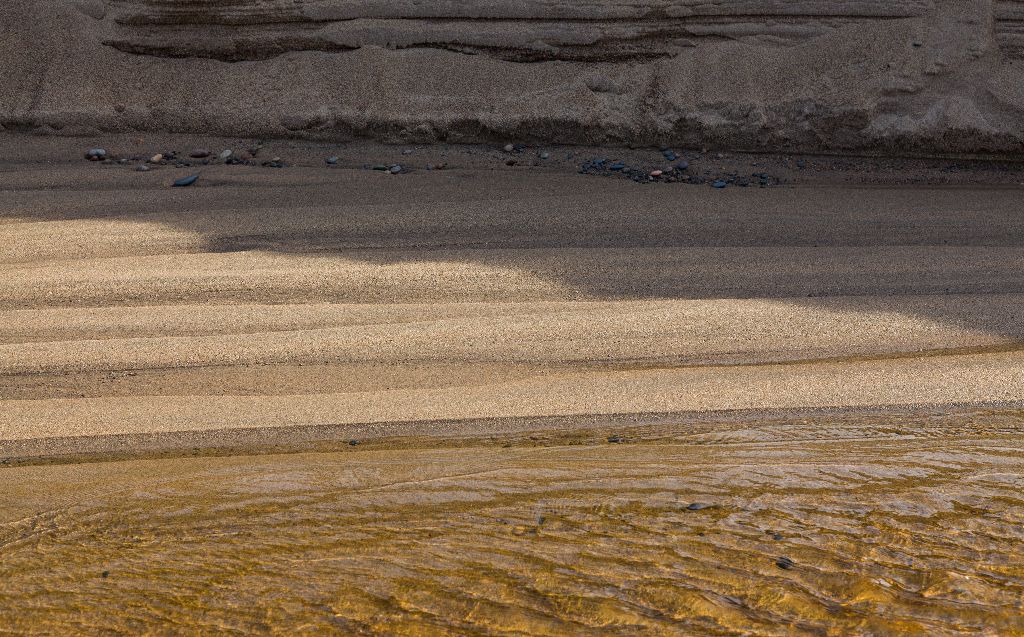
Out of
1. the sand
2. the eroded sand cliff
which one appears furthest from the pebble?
the eroded sand cliff

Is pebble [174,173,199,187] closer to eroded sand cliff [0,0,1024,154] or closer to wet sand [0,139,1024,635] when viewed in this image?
wet sand [0,139,1024,635]

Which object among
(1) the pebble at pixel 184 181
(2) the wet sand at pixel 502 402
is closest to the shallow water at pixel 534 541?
(2) the wet sand at pixel 502 402

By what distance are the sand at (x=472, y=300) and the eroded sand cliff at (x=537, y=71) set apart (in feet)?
0.90

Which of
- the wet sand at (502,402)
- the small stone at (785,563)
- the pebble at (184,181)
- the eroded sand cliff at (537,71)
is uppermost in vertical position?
the eroded sand cliff at (537,71)

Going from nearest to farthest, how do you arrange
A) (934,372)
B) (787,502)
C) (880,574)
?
(880,574) → (787,502) → (934,372)

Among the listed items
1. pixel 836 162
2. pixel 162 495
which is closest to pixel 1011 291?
pixel 836 162

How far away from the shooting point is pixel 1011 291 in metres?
3.43

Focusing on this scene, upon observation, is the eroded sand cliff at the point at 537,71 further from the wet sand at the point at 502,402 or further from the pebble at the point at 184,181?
the pebble at the point at 184,181

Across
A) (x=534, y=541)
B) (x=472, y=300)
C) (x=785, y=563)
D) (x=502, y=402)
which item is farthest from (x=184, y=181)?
(x=785, y=563)

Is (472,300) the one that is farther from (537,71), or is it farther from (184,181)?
(537,71)

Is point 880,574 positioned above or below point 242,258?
below

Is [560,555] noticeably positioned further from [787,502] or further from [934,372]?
[934,372]

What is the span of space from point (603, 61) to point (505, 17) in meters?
0.48

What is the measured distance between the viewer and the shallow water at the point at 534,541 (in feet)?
6.05
